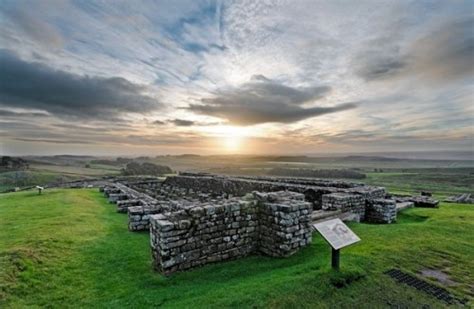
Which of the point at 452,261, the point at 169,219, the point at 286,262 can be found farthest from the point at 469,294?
the point at 169,219

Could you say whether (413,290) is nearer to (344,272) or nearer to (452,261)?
(344,272)

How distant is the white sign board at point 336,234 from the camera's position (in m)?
5.20

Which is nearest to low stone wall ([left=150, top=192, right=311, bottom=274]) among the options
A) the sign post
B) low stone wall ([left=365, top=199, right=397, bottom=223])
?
the sign post

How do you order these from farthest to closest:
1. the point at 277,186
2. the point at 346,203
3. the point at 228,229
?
the point at 277,186, the point at 346,203, the point at 228,229

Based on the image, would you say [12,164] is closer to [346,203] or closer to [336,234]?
[346,203]

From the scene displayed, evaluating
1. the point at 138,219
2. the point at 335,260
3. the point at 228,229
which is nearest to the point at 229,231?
the point at 228,229

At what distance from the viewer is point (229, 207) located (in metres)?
7.01

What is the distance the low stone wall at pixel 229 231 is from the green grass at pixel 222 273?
0.30 meters

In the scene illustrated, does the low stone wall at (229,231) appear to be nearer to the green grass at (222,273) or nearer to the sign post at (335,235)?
the green grass at (222,273)

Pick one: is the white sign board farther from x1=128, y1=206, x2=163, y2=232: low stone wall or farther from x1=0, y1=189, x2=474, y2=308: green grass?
x1=128, y1=206, x2=163, y2=232: low stone wall

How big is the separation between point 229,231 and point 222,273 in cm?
111

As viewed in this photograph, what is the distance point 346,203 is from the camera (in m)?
10.9

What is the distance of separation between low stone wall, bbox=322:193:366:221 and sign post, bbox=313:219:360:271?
5.48m

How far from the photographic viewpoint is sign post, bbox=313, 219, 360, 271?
5.22 meters
